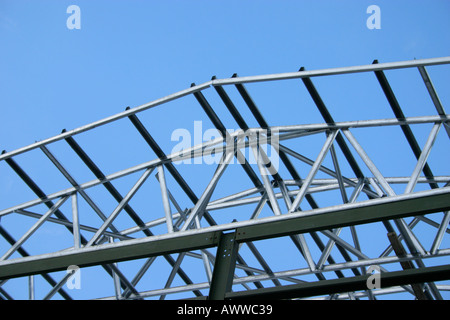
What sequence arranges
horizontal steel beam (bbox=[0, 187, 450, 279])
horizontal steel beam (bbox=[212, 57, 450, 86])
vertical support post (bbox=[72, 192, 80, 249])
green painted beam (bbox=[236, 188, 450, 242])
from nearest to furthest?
green painted beam (bbox=[236, 188, 450, 242])
horizontal steel beam (bbox=[0, 187, 450, 279])
horizontal steel beam (bbox=[212, 57, 450, 86])
vertical support post (bbox=[72, 192, 80, 249])

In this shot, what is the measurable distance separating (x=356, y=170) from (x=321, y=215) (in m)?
4.90

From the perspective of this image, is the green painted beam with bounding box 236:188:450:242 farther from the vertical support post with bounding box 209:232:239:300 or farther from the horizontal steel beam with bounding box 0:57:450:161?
the horizontal steel beam with bounding box 0:57:450:161

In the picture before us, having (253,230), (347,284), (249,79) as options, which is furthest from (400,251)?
(347,284)

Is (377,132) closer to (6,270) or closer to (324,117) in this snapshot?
(324,117)

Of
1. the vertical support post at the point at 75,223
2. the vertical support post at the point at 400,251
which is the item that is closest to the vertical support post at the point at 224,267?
the vertical support post at the point at 75,223

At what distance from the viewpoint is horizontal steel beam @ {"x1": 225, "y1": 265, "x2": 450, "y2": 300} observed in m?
9.30

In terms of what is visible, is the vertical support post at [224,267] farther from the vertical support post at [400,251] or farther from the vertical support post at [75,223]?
the vertical support post at [400,251]

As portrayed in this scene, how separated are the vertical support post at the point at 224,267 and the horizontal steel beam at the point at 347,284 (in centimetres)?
19

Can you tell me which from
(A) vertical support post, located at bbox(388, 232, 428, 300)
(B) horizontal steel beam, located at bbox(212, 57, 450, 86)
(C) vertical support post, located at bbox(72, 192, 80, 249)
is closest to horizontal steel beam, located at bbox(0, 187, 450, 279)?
(C) vertical support post, located at bbox(72, 192, 80, 249)

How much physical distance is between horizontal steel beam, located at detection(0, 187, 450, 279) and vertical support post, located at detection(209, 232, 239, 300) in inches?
6.3

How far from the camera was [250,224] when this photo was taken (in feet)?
37.4

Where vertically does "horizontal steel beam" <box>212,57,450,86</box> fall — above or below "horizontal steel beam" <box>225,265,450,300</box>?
above

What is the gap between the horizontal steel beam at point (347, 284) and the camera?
930cm
